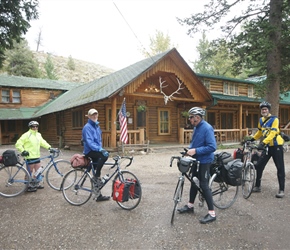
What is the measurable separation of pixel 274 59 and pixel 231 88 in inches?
411

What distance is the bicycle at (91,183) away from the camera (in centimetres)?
437

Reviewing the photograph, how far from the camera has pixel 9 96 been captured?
22.3 metres

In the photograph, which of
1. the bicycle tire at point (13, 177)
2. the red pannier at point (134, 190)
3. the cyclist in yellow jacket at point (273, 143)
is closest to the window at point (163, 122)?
the cyclist in yellow jacket at point (273, 143)

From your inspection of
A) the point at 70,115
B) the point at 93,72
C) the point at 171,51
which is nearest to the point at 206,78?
the point at 171,51

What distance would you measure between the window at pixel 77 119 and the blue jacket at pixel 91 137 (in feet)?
34.9

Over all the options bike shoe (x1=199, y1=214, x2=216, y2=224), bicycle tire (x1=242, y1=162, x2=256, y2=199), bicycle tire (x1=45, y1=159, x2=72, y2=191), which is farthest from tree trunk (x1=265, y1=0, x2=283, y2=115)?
bicycle tire (x1=45, y1=159, x2=72, y2=191)

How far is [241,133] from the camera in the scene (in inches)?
696

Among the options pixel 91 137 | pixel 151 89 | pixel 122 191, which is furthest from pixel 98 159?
pixel 151 89

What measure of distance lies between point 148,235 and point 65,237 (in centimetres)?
118

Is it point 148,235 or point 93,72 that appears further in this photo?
point 93,72

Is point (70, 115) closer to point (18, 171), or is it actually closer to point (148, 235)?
point (18, 171)

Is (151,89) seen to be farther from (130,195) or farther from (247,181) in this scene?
(130,195)

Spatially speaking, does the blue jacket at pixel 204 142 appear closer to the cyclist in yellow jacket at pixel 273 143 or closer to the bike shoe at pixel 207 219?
the bike shoe at pixel 207 219

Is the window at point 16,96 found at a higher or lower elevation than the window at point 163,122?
higher
